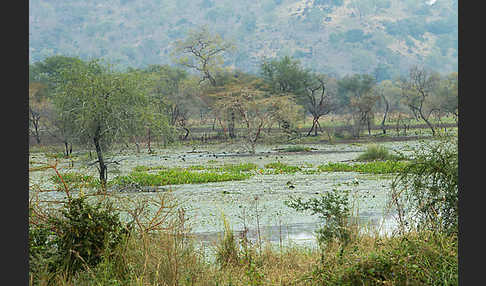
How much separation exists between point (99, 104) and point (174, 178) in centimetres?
378

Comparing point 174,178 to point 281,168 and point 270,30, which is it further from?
point 270,30

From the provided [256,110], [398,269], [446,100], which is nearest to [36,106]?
[256,110]

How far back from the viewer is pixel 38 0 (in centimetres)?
15588

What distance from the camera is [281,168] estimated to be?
66.4 feet

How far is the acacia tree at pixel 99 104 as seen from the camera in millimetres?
15133

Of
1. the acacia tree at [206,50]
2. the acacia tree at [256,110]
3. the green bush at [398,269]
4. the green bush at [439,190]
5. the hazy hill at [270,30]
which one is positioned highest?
the hazy hill at [270,30]

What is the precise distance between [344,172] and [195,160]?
8.49 metres

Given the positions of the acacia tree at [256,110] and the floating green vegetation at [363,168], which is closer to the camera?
the floating green vegetation at [363,168]

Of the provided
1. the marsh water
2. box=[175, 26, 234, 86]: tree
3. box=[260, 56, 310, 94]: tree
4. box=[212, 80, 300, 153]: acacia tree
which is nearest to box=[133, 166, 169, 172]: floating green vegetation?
the marsh water

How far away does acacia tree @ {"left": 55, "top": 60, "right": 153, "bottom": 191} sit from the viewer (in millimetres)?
15133

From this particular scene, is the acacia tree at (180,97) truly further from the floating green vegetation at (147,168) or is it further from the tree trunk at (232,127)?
the floating green vegetation at (147,168)

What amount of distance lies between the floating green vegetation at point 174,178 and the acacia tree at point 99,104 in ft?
4.12

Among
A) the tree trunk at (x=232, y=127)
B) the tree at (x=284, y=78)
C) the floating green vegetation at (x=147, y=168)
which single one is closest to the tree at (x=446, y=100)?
the tree at (x=284, y=78)
